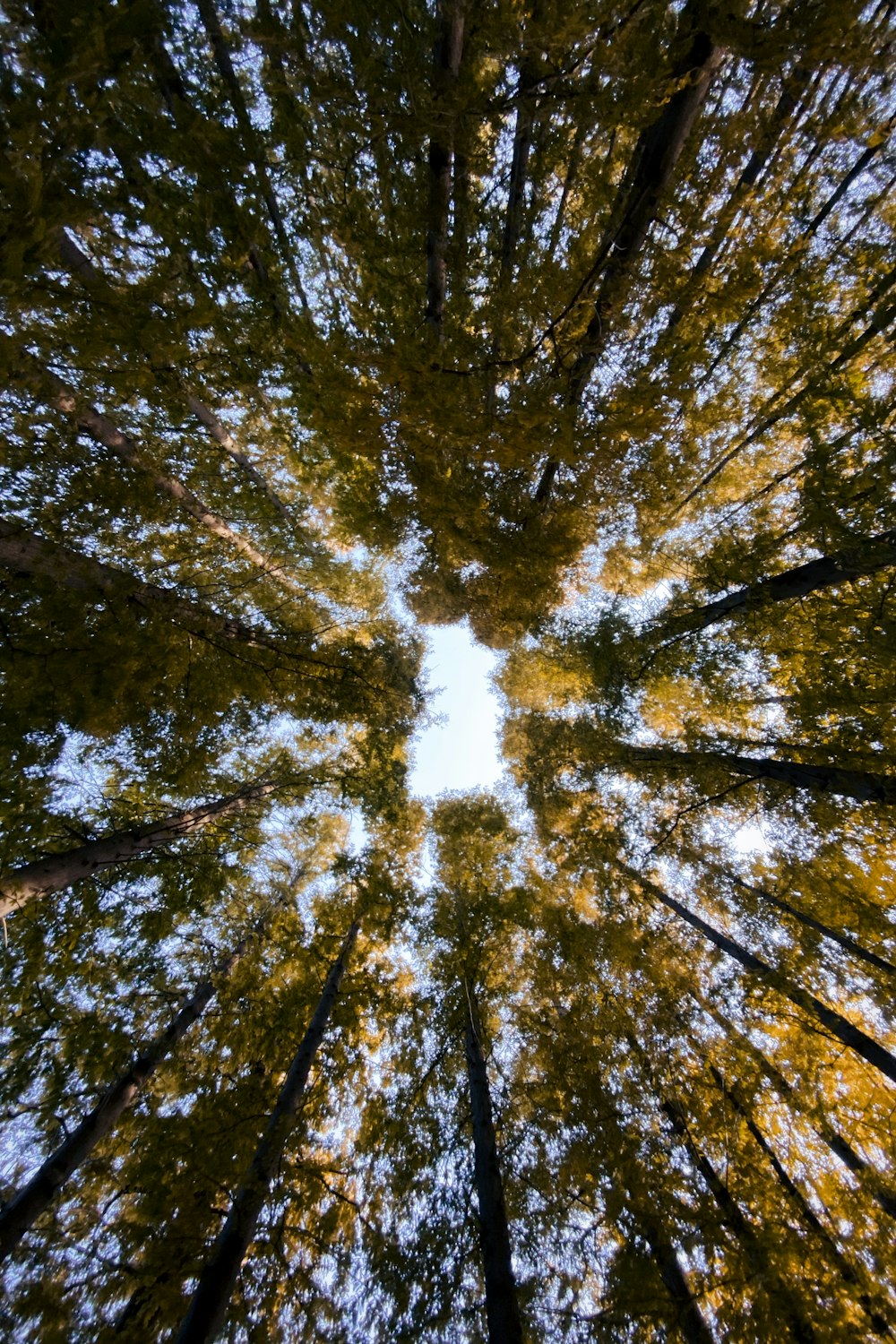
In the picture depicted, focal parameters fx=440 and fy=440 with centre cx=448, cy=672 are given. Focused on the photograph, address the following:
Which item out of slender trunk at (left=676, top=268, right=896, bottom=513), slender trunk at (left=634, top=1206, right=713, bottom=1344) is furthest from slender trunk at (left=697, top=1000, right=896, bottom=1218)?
slender trunk at (left=676, top=268, right=896, bottom=513)

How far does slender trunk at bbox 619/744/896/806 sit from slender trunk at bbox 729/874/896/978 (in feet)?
6.71

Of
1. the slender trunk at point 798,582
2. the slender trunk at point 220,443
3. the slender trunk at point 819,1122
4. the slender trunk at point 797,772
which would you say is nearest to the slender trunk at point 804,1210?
the slender trunk at point 819,1122

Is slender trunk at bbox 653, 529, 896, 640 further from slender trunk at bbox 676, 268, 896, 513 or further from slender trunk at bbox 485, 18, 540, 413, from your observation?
slender trunk at bbox 485, 18, 540, 413

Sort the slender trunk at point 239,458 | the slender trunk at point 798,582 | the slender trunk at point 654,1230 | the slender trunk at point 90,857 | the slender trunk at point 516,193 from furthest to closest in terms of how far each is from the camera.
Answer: the slender trunk at point 239,458 < the slender trunk at point 654,1230 < the slender trunk at point 90,857 < the slender trunk at point 798,582 < the slender trunk at point 516,193

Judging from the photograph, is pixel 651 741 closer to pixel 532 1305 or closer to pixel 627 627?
pixel 627 627

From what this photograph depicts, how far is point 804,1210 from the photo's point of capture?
430 centimetres

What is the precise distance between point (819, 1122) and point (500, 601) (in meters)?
7.49

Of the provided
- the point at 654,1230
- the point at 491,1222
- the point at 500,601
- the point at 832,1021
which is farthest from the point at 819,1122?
the point at 500,601

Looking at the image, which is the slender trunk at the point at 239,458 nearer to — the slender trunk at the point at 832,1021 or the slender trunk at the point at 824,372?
the slender trunk at the point at 824,372

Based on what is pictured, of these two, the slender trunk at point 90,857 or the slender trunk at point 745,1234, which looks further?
the slender trunk at point 90,857

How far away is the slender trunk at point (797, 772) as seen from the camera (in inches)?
167

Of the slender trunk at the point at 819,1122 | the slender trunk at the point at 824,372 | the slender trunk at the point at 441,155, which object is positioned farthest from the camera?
the slender trunk at the point at 819,1122

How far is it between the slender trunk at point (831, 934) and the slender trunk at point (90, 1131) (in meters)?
7.90

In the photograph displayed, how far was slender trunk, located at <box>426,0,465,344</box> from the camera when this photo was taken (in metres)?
2.37
